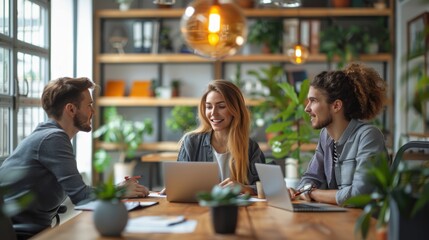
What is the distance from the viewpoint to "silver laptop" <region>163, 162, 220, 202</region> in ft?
10.5

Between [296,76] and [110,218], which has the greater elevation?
[296,76]

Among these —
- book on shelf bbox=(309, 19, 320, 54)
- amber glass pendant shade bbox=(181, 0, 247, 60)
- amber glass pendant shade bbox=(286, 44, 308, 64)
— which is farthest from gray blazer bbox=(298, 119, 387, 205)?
book on shelf bbox=(309, 19, 320, 54)

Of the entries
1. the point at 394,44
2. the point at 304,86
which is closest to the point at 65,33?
the point at 304,86

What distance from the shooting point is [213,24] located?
11.4 ft

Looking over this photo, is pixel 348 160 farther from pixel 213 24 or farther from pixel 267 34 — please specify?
pixel 267 34

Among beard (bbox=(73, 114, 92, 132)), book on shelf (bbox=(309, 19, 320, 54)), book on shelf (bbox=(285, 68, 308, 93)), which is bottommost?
beard (bbox=(73, 114, 92, 132))

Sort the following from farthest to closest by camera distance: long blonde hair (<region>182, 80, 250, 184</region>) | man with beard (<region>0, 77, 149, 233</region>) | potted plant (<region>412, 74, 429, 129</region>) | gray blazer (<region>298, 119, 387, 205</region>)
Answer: long blonde hair (<region>182, 80, 250, 184</region>), man with beard (<region>0, 77, 149, 233</region>), gray blazer (<region>298, 119, 387, 205</region>), potted plant (<region>412, 74, 429, 129</region>)

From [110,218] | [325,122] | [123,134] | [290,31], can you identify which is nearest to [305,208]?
[325,122]

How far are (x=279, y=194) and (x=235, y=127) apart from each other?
95 cm

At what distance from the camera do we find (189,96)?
8047 mm

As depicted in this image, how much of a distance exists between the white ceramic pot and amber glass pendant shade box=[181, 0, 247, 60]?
1.39 metres

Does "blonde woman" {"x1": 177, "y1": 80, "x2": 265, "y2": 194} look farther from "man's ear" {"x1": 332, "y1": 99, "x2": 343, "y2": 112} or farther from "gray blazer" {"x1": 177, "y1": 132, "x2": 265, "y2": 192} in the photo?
"man's ear" {"x1": 332, "y1": 99, "x2": 343, "y2": 112}

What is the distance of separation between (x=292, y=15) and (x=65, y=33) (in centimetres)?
263

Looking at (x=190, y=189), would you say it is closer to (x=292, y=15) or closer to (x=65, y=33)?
(x=65, y=33)
